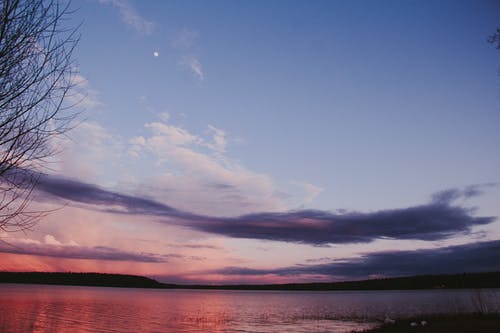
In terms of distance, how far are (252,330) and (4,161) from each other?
4050 centimetres

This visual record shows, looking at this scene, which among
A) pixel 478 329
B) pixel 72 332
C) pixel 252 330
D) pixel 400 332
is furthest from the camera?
pixel 252 330

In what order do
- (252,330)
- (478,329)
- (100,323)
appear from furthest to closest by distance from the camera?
(100,323) → (252,330) → (478,329)

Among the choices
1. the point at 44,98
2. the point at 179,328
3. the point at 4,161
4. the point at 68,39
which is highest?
the point at 68,39

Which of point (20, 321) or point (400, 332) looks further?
point (20, 321)

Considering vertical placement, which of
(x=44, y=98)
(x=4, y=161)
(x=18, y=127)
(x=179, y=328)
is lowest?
(x=179, y=328)

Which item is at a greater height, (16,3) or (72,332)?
(16,3)

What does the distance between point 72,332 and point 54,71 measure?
38.0m

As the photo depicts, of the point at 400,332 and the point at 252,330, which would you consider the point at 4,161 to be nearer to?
the point at 400,332

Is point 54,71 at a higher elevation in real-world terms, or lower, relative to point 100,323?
higher

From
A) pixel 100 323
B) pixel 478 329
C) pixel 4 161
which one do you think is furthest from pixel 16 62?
pixel 100 323

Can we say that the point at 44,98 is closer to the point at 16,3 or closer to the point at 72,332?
the point at 16,3

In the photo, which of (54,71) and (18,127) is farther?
(54,71)

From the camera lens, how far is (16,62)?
8070 millimetres

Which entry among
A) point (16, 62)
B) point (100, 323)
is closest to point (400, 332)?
point (16, 62)
